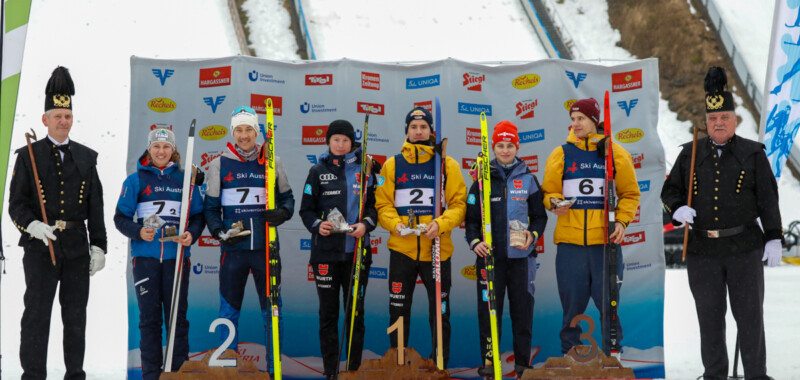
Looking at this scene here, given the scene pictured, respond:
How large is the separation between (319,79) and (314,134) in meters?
0.46

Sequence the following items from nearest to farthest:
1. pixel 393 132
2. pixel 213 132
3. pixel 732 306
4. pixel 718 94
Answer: pixel 732 306 → pixel 718 94 → pixel 213 132 → pixel 393 132

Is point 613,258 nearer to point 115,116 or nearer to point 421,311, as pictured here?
point 421,311

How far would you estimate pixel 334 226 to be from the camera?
16.8 ft

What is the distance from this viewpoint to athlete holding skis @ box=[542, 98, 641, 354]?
5.06 metres

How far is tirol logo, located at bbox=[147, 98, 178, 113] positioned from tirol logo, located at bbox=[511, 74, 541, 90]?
2.83m

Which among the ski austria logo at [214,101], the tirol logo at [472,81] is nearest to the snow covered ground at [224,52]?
the ski austria logo at [214,101]

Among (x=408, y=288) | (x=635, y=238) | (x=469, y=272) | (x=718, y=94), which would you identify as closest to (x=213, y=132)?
(x=408, y=288)

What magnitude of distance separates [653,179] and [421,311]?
7.22 feet

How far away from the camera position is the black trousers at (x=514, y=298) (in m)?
5.09

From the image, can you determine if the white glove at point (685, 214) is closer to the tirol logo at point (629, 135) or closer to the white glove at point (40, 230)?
the tirol logo at point (629, 135)

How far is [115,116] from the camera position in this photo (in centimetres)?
1242

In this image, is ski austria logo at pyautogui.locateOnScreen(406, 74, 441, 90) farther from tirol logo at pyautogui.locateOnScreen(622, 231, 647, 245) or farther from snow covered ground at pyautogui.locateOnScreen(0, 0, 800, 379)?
snow covered ground at pyautogui.locateOnScreen(0, 0, 800, 379)

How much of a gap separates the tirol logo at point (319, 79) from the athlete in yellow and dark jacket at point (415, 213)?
3.98 ft

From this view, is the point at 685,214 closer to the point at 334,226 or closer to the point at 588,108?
the point at 588,108
